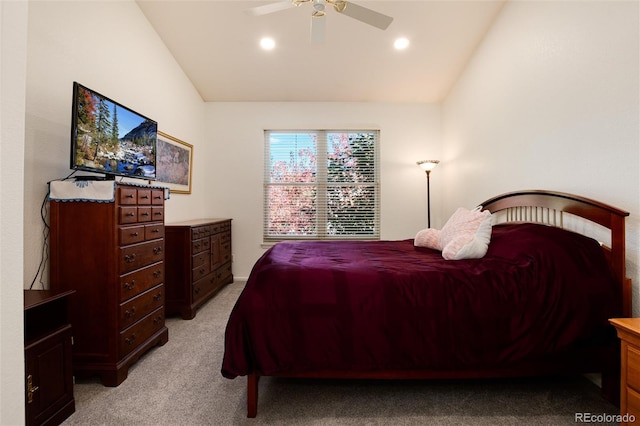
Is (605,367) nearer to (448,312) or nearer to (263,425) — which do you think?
(448,312)

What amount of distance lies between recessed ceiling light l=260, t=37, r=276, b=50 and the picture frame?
1.55m

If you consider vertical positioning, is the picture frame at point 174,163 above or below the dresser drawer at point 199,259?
above

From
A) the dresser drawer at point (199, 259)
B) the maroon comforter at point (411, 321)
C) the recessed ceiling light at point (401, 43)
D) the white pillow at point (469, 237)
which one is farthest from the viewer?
the recessed ceiling light at point (401, 43)

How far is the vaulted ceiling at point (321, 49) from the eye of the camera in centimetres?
292

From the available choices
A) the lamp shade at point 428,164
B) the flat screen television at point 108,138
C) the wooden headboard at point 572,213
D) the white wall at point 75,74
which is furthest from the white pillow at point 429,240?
the white wall at point 75,74

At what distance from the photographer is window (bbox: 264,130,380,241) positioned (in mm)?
4457

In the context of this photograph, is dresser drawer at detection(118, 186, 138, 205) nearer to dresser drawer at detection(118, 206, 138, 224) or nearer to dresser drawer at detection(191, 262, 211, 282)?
dresser drawer at detection(118, 206, 138, 224)

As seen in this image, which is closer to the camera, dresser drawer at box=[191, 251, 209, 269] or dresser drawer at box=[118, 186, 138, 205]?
A: dresser drawer at box=[118, 186, 138, 205]

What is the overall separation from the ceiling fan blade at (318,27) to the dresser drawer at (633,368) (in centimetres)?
250

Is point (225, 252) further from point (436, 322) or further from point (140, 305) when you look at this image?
point (436, 322)

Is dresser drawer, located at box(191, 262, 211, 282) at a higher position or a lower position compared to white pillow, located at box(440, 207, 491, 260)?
lower

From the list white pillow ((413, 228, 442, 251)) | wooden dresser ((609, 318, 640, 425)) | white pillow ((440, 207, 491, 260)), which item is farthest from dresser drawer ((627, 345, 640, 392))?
white pillow ((413, 228, 442, 251))

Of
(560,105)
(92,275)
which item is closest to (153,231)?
(92,275)

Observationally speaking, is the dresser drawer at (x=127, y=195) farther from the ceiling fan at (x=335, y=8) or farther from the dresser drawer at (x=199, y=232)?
the ceiling fan at (x=335, y=8)
